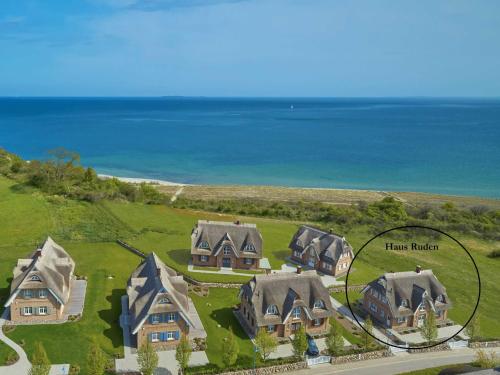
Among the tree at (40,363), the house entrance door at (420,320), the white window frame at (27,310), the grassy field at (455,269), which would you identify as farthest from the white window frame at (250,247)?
the tree at (40,363)

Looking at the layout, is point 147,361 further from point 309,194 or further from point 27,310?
point 309,194

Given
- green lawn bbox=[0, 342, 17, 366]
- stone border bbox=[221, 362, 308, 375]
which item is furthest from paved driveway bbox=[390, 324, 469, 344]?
green lawn bbox=[0, 342, 17, 366]

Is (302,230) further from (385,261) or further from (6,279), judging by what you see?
(6,279)

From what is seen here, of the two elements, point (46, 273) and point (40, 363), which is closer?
point (40, 363)

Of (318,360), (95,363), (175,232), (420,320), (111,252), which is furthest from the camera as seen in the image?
(175,232)

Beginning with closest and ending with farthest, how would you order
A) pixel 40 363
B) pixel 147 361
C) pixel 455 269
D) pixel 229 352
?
1. pixel 40 363
2. pixel 147 361
3. pixel 229 352
4. pixel 455 269

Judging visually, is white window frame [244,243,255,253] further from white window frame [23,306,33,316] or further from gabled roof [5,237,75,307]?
white window frame [23,306,33,316]

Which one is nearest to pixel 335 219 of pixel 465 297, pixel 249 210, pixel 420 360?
pixel 249 210

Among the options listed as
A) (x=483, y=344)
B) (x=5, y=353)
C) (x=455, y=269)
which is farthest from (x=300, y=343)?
(x=455, y=269)
